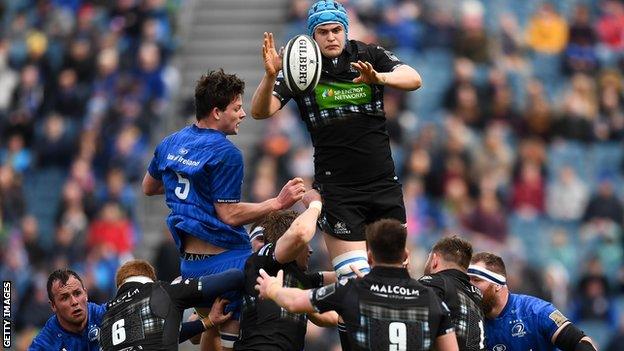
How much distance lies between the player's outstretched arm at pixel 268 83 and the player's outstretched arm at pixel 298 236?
76cm

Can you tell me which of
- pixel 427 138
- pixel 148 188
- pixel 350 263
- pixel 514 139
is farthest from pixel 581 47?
pixel 350 263

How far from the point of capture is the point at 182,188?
11398 mm

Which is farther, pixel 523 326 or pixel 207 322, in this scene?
pixel 523 326

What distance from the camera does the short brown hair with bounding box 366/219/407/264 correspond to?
32.8 ft

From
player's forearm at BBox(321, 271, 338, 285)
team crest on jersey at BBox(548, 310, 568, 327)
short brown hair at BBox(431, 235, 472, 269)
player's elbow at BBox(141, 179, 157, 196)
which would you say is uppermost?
player's elbow at BBox(141, 179, 157, 196)

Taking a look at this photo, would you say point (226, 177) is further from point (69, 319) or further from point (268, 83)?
point (69, 319)

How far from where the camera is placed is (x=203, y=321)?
38.0 feet

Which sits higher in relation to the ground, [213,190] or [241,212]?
[213,190]

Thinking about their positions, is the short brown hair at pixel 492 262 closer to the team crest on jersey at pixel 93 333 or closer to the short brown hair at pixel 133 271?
the short brown hair at pixel 133 271

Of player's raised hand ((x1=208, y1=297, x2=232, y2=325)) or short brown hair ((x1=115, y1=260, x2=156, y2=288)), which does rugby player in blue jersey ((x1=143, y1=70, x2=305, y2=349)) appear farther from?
short brown hair ((x1=115, y1=260, x2=156, y2=288))

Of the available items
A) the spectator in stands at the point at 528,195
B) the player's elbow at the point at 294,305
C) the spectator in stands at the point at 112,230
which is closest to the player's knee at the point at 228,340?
the player's elbow at the point at 294,305

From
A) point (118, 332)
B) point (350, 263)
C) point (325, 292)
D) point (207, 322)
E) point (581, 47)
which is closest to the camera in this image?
point (325, 292)

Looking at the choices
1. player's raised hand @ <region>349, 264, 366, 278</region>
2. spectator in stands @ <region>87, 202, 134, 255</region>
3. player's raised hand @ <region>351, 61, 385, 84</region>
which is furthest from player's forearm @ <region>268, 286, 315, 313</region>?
spectator in stands @ <region>87, 202, 134, 255</region>

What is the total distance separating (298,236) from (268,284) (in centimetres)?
44
